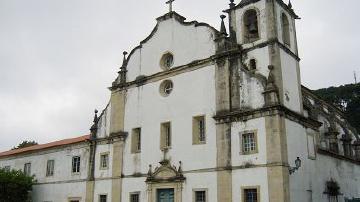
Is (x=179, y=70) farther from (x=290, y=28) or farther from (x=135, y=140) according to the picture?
(x=290, y=28)

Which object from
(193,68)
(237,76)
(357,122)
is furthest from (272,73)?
(357,122)

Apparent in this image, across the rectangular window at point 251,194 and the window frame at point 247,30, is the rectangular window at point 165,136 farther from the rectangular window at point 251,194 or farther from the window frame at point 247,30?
the window frame at point 247,30

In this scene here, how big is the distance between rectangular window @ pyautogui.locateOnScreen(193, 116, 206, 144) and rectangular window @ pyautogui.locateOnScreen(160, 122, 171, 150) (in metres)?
2.01

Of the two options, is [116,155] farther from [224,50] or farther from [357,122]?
[357,122]

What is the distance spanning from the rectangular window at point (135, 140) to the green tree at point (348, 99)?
92.1 ft

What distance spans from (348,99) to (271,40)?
3159 cm

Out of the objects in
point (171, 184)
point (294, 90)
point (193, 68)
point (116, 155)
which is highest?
point (193, 68)

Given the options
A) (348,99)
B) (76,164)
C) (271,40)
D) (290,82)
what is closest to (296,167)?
(290,82)

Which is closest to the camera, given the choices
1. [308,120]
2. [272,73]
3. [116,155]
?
[272,73]

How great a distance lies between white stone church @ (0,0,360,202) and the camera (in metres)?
19.7

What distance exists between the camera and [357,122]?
46.1 m

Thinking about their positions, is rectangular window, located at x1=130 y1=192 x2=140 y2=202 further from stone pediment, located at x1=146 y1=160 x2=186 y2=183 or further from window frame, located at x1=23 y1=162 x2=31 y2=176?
window frame, located at x1=23 y1=162 x2=31 y2=176

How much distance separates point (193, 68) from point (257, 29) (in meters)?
4.07

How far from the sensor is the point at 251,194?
765 inches
